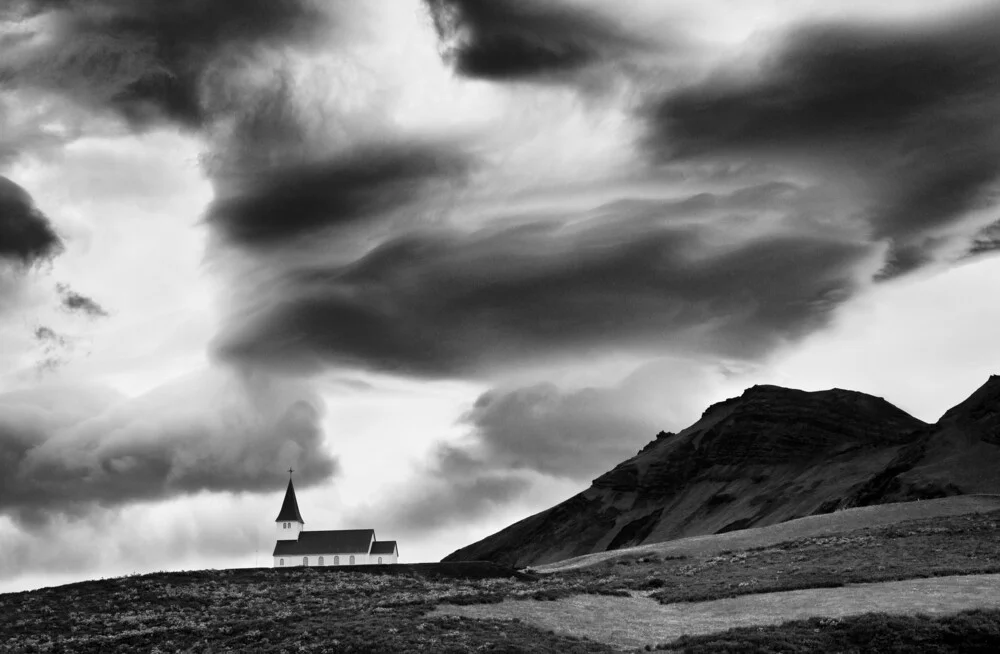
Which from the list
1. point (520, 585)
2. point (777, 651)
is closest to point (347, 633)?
point (777, 651)

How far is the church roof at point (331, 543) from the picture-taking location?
159m

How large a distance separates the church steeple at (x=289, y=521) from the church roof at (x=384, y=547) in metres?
16.9

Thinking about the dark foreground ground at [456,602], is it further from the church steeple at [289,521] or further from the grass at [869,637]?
the church steeple at [289,521]

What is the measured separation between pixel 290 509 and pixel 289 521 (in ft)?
8.17

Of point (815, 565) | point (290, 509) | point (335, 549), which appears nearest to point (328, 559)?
point (335, 549)

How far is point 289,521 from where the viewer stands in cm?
17412

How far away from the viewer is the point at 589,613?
59.2 metres

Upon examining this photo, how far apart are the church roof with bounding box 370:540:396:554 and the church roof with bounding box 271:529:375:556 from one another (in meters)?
1.95

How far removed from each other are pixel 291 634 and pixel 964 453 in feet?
543

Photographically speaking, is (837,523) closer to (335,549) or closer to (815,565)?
(815,565)

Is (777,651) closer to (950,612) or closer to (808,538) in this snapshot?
(950,612)

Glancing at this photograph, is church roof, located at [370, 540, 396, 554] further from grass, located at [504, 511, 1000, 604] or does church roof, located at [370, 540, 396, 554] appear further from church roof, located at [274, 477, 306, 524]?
grass, located at [504, 511, 1000, 604]

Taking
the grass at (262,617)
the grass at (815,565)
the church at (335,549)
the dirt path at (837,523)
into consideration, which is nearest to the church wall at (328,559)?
the church at (335,549)

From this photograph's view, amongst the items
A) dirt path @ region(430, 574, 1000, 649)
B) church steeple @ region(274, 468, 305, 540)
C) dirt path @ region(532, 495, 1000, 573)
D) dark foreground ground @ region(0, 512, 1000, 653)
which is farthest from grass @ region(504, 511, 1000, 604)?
church steeple @ region(274, 468, 305, 540)
